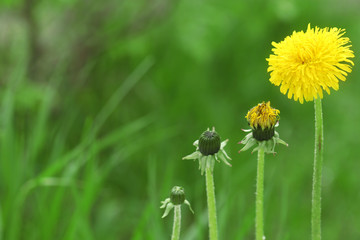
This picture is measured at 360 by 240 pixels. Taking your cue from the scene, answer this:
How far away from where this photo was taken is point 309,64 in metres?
0.99

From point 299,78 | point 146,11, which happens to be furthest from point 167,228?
point 299,78

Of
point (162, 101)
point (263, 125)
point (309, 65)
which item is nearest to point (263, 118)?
point (263, 125)

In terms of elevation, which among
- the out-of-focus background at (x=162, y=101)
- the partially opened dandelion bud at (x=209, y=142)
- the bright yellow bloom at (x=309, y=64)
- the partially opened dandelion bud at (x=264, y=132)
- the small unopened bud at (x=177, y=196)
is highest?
the out-of-focus background at (x=162, y=101)

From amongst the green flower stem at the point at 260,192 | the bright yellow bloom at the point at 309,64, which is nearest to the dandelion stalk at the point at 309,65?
the bright yellow bloom at the point at 309,64

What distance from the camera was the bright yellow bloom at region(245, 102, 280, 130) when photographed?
1079mm

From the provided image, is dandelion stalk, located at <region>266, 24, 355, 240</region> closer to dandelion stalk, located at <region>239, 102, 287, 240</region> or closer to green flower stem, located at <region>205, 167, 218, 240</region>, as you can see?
dandelion stalk, located at <region>239, 102, 287, 240</region>

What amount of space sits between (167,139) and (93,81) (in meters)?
0.60

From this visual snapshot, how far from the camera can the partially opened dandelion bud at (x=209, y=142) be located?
1.07 meters

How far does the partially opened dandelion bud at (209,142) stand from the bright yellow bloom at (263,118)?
0.24 feet

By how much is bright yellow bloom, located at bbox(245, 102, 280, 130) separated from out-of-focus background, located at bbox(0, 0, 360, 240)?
1415 millimetres

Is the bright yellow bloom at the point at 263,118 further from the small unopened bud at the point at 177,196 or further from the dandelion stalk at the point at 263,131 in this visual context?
the small unopened bud at the point at 177,196

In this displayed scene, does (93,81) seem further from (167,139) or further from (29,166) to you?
(29,166)

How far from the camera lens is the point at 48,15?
3.37m

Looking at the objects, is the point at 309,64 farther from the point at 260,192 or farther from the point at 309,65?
the point at 260,192
